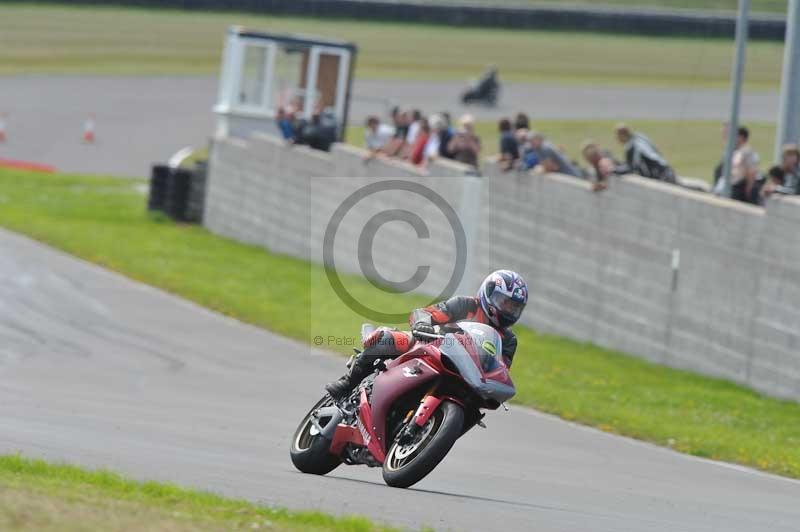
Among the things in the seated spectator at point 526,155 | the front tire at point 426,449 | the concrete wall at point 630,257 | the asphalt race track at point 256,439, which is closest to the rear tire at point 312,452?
the asphalt race track at point 256,439

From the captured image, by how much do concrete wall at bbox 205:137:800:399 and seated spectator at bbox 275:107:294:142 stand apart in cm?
198

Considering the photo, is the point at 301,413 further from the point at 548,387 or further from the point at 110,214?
the point at 110,214

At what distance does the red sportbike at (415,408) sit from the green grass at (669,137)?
22.5 metres

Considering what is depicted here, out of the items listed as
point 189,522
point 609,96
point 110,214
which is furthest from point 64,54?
point 189,522

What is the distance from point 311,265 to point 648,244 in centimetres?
881

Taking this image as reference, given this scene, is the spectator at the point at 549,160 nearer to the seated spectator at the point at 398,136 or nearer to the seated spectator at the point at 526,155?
the seated spectator at the point at 526,155

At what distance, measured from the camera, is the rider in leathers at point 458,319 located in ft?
30.1

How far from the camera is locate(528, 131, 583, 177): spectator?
20.2 metres

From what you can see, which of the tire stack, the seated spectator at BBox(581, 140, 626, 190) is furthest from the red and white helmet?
the tire stack

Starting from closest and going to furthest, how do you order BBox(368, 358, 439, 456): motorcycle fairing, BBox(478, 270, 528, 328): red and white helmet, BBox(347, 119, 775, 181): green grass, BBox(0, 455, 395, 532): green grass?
BBox(0, 455, 395, 532): green grass → BBox(478, 270, 528, 328): red and white helmet → BBox(368, 358, 439, 456): motorcycle fairing → BBox(347, 119, 775, 181): green grass

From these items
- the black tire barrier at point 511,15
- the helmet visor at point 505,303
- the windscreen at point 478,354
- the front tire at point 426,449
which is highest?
the black tire barrier at point 511,15

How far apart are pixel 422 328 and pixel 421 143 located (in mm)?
13319

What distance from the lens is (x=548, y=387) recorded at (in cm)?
1634

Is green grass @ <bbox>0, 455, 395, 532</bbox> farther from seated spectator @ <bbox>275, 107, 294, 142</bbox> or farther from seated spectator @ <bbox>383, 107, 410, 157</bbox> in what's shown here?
seated spectator @ <bbox>275, 107, 294, 142</bbox>
